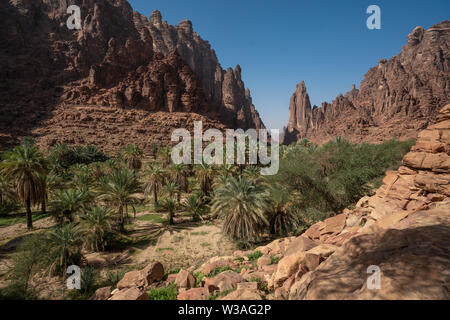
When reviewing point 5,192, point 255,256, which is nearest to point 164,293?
point 255,256

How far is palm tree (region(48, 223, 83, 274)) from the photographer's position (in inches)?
437

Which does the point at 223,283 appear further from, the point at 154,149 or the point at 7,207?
the point at 154,149

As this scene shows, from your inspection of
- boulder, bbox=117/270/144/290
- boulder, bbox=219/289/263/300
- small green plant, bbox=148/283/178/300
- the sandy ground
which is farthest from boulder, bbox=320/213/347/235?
boulder, bbox=117/270/144/290

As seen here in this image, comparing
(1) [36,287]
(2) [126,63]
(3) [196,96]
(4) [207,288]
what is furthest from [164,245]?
(2) [126,63]

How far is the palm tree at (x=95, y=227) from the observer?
556 inches

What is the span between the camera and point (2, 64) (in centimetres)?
7475

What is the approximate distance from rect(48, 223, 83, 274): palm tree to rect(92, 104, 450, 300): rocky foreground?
6609 mm

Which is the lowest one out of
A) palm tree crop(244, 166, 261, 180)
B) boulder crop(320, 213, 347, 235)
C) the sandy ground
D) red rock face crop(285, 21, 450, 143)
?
the sandy ground
